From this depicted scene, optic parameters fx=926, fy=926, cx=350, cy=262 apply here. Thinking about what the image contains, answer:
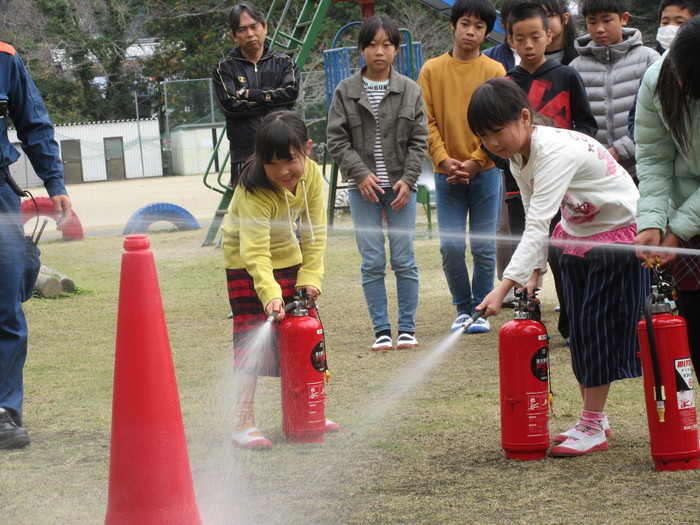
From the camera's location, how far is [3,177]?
13.5ft

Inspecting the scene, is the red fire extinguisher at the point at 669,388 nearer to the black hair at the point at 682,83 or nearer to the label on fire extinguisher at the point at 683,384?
the label on fire extinguisher at the point at 683,384

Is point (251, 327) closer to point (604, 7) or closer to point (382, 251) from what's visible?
point (382, 251)

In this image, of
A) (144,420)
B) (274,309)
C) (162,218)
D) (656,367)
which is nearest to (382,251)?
(274,309)

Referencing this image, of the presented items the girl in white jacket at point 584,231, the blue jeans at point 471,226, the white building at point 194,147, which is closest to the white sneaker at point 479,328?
the blue jeans at point 471,226

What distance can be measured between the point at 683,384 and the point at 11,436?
272cm

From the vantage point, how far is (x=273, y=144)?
3779mm

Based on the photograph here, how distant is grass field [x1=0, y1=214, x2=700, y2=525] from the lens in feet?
9.91

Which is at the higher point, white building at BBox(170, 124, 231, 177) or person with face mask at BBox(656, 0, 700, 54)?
person with face mask at BBox(656, 0, 700, 54)

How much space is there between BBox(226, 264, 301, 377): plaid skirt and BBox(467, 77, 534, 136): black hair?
3.85 ft

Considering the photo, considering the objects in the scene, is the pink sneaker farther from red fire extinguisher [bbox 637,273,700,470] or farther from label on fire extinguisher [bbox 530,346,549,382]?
red fire extinguisher [bbox 637,273,700,470]

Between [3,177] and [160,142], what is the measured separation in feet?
111

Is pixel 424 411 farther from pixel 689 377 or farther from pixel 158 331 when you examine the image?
pixel 158 331

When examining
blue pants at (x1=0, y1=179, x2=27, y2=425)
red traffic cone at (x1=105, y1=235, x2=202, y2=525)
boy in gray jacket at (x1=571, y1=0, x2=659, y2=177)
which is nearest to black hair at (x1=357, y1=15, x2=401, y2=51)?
boy in gray jacket at (x1=571, y1=0, x2=659, y2=177)

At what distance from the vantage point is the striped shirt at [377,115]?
5.69m
